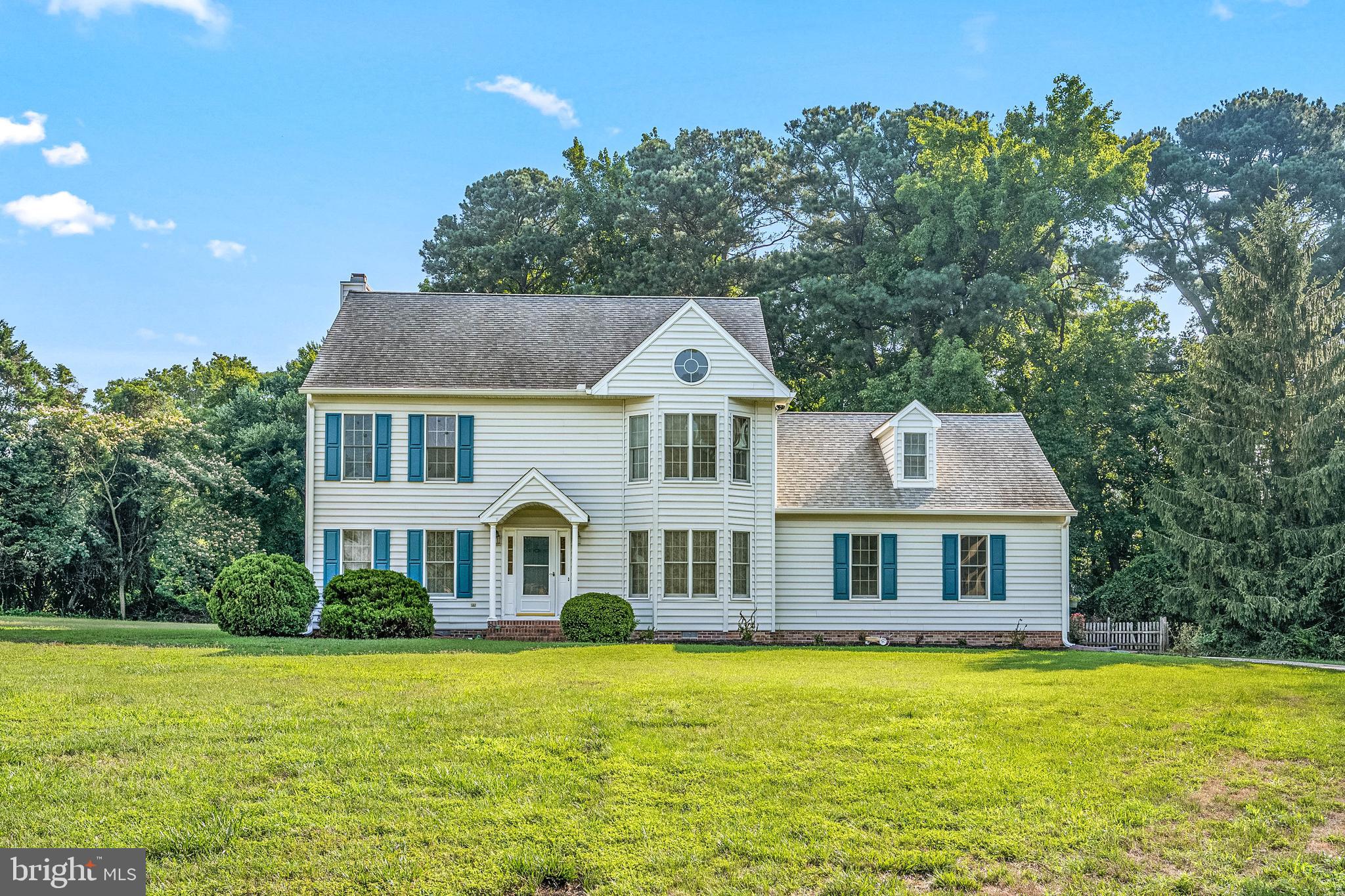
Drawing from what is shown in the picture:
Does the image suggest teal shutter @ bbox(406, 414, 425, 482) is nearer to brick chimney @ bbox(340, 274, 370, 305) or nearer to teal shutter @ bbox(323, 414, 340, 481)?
teal shutter @ bbox(323, 414, 340, 481)

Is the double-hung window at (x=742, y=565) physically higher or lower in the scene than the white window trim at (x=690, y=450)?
lower

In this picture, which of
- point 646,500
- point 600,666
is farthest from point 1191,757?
point 646,500

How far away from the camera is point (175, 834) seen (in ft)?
24.5

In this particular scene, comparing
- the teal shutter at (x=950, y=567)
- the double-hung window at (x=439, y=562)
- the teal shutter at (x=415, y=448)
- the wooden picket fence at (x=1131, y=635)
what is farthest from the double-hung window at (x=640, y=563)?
the wooden picket fence at (x=1131, y=635)

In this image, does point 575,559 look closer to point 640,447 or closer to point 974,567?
point 640,447

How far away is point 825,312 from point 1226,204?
17341mm

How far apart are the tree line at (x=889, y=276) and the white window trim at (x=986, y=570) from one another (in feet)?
14.1

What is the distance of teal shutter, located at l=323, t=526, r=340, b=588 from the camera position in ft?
77.7

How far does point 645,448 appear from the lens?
23.7 m

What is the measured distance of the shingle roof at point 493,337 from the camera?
949 inches

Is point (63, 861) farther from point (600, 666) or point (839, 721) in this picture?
point (600, 666)

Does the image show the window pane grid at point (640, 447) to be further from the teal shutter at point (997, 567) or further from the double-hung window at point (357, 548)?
the teal shutter at point (997, 567)

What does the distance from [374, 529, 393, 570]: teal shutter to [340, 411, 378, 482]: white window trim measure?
126 cm

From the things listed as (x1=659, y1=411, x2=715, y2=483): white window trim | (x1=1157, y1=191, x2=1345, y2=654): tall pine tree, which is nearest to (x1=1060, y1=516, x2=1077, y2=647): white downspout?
(x1=1157, y1=191, x2=1345, y2=654): tall pine tree
